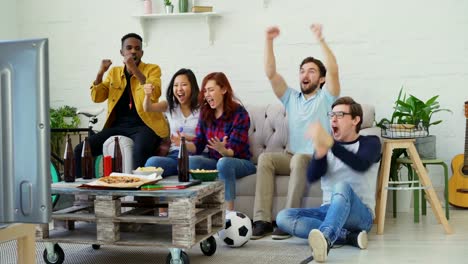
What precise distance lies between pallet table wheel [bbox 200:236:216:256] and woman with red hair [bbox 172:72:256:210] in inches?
Result: 29.5

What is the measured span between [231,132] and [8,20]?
2.63m

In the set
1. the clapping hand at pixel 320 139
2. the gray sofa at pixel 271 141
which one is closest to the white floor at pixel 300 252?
the gray sofa at pixel 271 141

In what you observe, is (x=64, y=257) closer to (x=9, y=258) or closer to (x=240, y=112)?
(x=9, y=258)

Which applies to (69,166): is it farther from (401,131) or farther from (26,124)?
(26,124)

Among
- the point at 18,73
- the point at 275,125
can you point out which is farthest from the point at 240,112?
the point at 18,73

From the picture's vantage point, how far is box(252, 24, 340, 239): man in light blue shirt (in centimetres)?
428

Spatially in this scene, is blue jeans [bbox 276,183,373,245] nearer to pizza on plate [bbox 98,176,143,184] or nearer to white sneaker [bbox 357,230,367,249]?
white sneaker [bbox 357,230,367,249]

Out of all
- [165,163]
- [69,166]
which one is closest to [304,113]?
[165,163]

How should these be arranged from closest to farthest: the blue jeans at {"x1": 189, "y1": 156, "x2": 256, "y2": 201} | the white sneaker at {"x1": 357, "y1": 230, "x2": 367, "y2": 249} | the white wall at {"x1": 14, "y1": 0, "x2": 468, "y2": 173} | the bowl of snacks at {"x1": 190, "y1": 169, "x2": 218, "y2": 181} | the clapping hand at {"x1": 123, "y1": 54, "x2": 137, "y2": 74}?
the bowl of snacks at {"x1": 190, "y1": 169, "x2": 218, "y2": 181}, the white sneaker at {"x1": 357, "y1": 230, "x2": 367, "y2": 249}, the blue jeans at {"x1": 189, "y1": 156, "x2": 256, "y2": 201}, the clapping hand at {"x1": 123, "y1": 54, "x2": 137, "y2": 74}, the white wall at {"x1": 14, "y1": 0, "x2": 468, "y2": 173}

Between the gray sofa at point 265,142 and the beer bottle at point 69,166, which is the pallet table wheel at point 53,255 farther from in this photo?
the gray sofa at point 265,142

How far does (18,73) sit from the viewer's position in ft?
3.37

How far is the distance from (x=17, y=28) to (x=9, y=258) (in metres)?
3.13

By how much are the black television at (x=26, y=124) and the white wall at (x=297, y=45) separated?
457 centimetres

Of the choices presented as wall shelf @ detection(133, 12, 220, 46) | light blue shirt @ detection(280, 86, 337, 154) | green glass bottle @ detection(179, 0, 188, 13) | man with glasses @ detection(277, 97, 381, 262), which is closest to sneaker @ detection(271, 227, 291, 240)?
man with glasses @ detection(277, 97, 381, 262)
